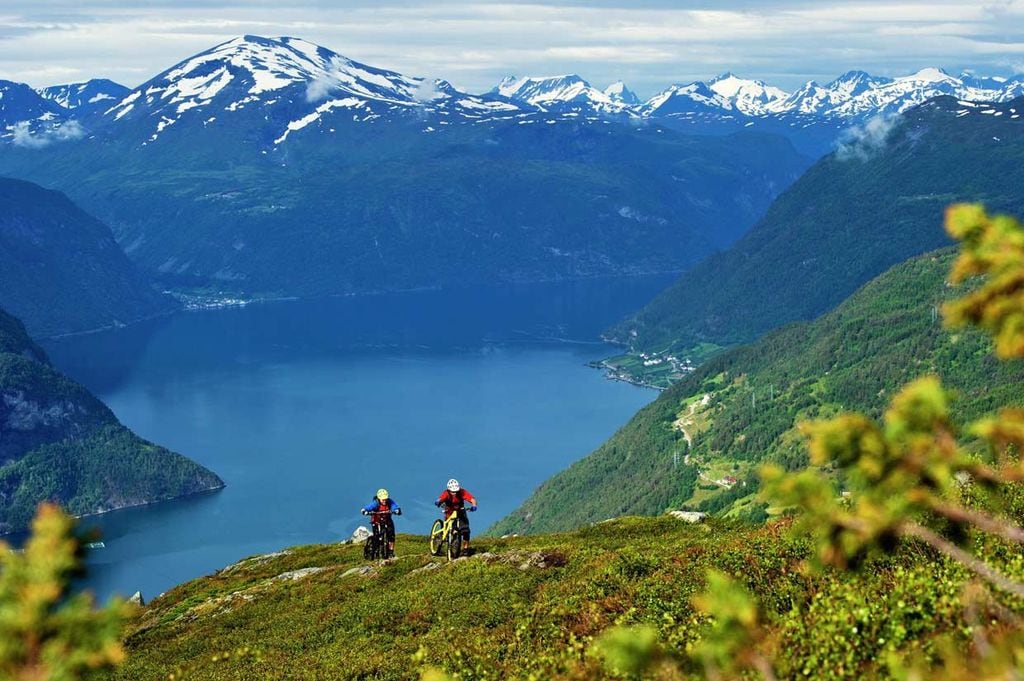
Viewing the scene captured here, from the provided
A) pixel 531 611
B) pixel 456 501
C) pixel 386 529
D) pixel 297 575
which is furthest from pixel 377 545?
pixel 531 611

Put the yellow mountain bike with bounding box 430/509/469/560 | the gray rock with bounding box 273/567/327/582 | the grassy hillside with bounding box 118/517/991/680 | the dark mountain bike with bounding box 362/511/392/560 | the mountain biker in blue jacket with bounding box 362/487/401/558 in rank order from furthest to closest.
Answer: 1. the gray rock with bounding box 273/567/327/582
2. the dark mountain bike with bounding box 362/511/392/560
3. the mountain biker in blue jacket with bounding box 362/487/401/558
4. the yellow mountain bike with bounding box 430/509/469/560
5. the grassy hillside with bounding box 118/517/991/680

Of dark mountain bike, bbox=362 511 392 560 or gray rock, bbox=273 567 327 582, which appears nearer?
dark mountain bike, bbox=362 511 392 560

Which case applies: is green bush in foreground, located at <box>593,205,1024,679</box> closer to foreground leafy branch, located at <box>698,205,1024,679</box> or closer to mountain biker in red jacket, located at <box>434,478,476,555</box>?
foreground leafy branch, located at <box>698,205,1024,679</box>

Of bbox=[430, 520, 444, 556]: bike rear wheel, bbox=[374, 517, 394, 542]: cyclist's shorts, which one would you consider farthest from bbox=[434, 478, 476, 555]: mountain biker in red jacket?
bbox=[374, 517, 394, 542]: cyclist's shorts

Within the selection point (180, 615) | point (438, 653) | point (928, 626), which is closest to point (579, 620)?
point (438, 653)

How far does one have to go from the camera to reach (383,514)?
50.6 m

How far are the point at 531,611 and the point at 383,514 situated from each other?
17037mm

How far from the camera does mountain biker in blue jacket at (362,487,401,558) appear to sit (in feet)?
163

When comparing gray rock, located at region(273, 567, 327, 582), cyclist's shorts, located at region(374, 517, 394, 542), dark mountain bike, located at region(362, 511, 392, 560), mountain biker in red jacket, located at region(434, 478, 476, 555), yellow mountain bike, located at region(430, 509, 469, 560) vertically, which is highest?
mountain biker in red jacket, located at region(434, 478, 476, 555)

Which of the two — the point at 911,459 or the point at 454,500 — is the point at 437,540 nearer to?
the point at 454,500

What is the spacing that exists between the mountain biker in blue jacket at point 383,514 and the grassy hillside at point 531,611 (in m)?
2.26

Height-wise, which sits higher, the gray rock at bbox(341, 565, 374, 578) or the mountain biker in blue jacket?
the mountain biker in blue jacket

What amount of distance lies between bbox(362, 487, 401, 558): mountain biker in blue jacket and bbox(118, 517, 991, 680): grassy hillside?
2262mm

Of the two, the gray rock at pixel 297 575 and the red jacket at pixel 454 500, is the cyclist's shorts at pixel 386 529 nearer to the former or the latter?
the gray rock at pixel 297 575
